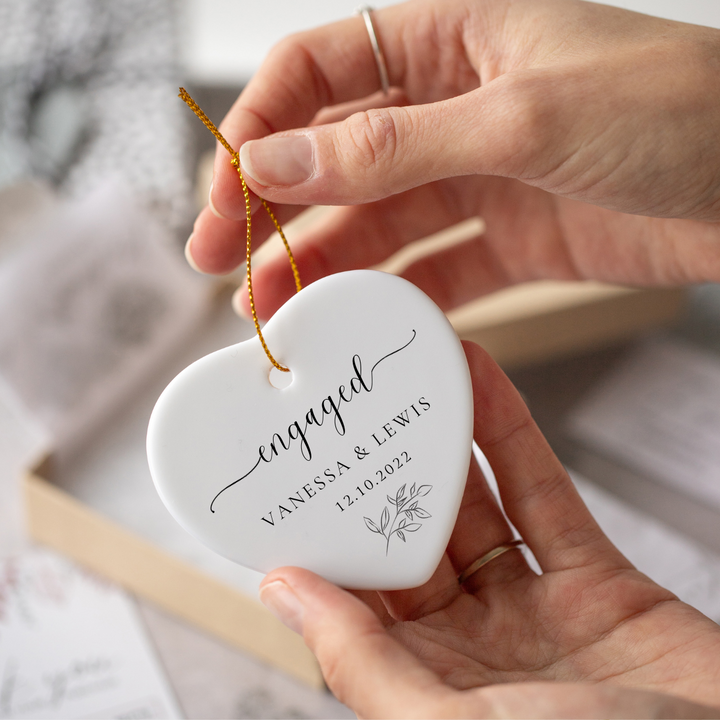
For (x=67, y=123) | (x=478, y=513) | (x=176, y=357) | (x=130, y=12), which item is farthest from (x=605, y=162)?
(x=130, y=12)

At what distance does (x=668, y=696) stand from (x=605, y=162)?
0.45 m

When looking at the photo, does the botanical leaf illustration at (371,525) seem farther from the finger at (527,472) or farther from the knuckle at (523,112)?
the knuckle at (523,112)

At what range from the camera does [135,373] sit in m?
1.25

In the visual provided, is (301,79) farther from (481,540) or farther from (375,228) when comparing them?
(481,540)

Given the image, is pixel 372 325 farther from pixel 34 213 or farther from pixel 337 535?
pixel 34 213

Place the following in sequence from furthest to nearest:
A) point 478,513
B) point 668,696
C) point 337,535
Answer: point 478,513
point 337,535
point 668,696

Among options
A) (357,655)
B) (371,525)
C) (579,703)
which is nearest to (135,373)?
(371,525)

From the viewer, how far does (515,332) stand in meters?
1.21

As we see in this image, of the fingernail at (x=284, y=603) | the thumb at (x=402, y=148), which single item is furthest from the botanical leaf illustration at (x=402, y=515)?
the thumb at (x=402, y=148)

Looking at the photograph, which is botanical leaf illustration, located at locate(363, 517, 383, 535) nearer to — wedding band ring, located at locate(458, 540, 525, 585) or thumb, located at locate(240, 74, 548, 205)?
wedding band ring, located at locate(458, 540, 525, 585)

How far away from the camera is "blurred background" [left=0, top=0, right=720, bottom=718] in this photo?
95cm

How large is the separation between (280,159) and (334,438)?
0.85 feet

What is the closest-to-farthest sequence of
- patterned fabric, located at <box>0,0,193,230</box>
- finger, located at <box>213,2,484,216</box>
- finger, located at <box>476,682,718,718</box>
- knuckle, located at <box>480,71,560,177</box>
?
finger, located at <box>476,682,718,718</box>, knuckle, located at <box>480,71,560,177</box>, finger, located at <box>213,2,484,216</box>, patterned fabric, located at <box>0,0,193,230</box>

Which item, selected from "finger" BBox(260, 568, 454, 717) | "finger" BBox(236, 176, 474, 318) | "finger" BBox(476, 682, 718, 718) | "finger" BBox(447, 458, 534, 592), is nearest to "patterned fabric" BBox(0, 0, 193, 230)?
"finger" BBox(236, 176, 474, 318)
